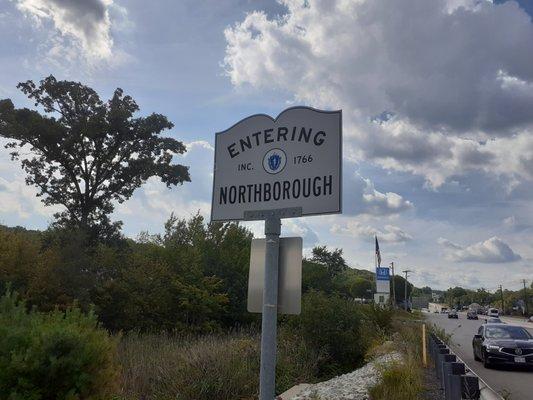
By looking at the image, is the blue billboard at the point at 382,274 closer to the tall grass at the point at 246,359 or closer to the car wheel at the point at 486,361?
the tall grass at the point at 246,359

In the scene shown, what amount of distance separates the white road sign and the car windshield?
16.1m

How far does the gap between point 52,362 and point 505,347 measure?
15.4 metres

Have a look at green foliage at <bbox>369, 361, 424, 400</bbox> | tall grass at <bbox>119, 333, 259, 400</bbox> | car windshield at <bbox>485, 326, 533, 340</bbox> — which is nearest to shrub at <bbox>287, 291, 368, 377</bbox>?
car windshield at <bbox>485, 326, 533, 340</bbox>

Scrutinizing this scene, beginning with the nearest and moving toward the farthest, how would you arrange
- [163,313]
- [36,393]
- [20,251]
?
[36,393] → [20,251] → [163,313]

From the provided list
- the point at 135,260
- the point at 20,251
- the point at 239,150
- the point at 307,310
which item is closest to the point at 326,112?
the point at 239,150

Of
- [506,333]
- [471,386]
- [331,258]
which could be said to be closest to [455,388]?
[471,386]

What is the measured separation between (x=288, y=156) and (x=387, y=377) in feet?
20.6

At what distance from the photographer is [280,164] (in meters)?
3.64

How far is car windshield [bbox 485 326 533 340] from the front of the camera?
56.1ft

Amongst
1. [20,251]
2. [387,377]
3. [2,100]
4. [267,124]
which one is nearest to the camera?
[267,124]

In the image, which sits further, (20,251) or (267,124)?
(20,251)

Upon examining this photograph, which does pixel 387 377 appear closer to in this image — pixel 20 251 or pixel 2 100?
pixel 20 251

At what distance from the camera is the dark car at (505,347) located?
625 inches

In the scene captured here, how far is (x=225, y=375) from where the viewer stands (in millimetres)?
9234
